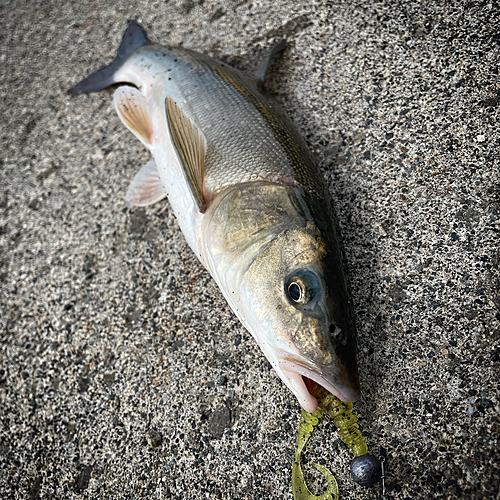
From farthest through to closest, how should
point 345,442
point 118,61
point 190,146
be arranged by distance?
point 118,61 < point 190,146 < point 345,442

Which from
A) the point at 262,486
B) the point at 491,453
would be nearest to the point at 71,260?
the point at 262,486

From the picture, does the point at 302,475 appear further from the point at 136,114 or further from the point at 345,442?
the point at 136,114

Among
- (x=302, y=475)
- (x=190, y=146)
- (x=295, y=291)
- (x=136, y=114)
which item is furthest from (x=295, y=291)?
(x=136, y=114)

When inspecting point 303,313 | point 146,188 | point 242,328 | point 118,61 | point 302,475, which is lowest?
point 302,475

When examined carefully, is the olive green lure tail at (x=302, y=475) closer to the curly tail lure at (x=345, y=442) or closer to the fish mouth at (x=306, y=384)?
the curly tail lure at (x=345, y=442)

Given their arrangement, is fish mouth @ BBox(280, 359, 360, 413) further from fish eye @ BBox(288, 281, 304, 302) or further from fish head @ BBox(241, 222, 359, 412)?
fish eye @ BBox(288, 281, 304, 302)

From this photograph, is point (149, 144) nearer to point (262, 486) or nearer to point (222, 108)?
point (222, 108)

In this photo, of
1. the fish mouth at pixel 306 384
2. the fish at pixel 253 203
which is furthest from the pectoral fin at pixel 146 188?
the fish mouth at pixel 306 384

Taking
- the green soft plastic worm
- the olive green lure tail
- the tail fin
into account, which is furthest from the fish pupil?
the tail fin
